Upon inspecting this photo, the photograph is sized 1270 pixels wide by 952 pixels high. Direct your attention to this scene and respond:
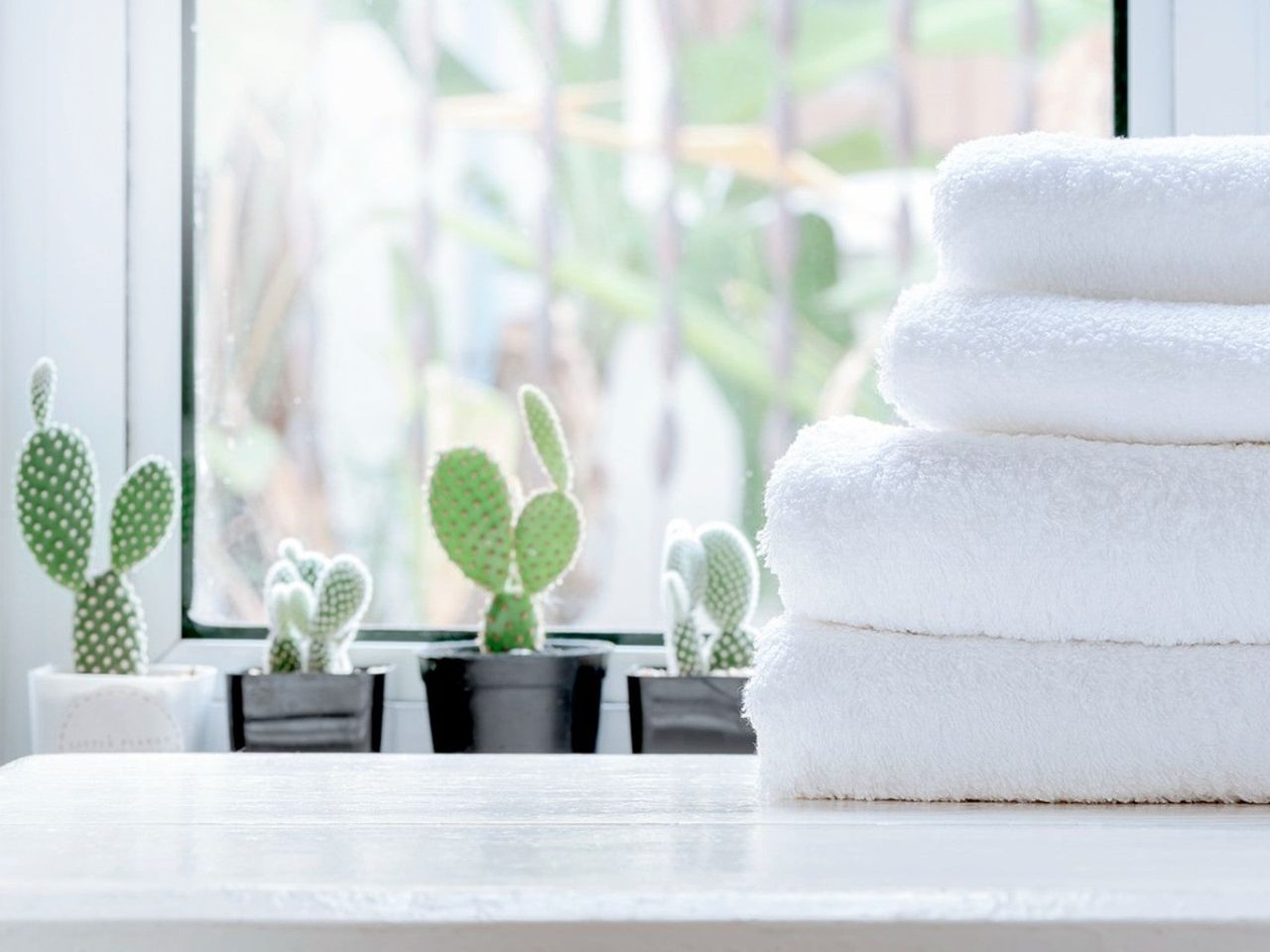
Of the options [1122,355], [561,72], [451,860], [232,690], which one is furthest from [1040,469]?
[561,72]

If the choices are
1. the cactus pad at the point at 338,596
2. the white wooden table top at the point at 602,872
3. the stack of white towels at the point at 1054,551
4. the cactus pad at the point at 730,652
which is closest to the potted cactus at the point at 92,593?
the cactus pad at the point at 338,596

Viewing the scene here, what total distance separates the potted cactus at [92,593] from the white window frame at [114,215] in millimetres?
147

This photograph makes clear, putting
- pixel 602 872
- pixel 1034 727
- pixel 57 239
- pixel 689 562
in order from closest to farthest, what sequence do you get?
1. pixel 602 872
2. pixel 1034 727
3. pixel 689 562
4. pixel 57 239

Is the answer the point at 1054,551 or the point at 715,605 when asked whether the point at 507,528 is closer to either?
the point at 715,605

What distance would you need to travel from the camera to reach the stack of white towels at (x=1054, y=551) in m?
0.50

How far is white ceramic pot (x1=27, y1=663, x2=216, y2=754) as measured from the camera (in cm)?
96

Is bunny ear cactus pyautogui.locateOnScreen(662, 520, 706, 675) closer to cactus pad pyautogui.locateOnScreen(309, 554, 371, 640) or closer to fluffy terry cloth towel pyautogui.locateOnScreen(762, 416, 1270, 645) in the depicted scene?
cactus pad pyautogui.locateOnScreen(309, 554, 371, 640)

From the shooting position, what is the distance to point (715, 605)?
1000 millimetres

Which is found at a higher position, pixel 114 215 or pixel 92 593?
pixel 114 215

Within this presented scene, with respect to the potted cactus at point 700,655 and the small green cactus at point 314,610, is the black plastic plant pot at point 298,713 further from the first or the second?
the potted cactus at point 700,655

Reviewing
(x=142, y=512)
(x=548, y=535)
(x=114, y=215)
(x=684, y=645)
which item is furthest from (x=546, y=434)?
(x=114, y=215)

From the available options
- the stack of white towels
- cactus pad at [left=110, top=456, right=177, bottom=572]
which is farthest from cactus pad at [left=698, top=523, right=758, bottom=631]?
the stack of white towels

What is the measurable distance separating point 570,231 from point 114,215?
352mm

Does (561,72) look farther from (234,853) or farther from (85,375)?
(234,853)
